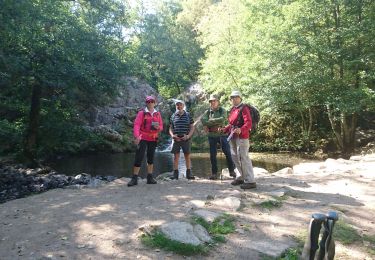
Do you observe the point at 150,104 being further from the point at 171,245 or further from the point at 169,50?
the point at 169,50

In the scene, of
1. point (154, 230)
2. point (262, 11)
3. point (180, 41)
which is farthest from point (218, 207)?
point (180, 41)

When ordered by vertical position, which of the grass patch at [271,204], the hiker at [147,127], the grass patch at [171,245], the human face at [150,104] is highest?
the human face at [150,104]

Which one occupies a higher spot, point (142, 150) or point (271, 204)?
point (142, 150)

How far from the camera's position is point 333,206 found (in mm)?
5930

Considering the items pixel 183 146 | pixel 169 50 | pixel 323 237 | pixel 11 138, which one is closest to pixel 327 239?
pixel 323 237

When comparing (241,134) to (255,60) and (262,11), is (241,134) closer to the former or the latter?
(255,60)

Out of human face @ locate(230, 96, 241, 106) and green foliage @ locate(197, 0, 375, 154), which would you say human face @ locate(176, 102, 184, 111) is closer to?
human face @ locate(230, 96, 241, 106)

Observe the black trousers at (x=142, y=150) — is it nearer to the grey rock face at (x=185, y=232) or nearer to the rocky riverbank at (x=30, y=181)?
the rocky riverbank at (x=30, y=181)

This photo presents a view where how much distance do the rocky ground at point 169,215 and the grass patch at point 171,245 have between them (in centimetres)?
9

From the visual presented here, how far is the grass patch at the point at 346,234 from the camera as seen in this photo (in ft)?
15.4

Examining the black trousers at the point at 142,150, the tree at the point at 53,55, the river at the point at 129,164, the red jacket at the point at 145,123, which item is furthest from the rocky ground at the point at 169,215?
the river at the point at 129,164

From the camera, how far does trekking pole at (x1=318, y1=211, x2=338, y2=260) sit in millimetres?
3439

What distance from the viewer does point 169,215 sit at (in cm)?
551

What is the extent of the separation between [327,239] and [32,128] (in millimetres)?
13668
